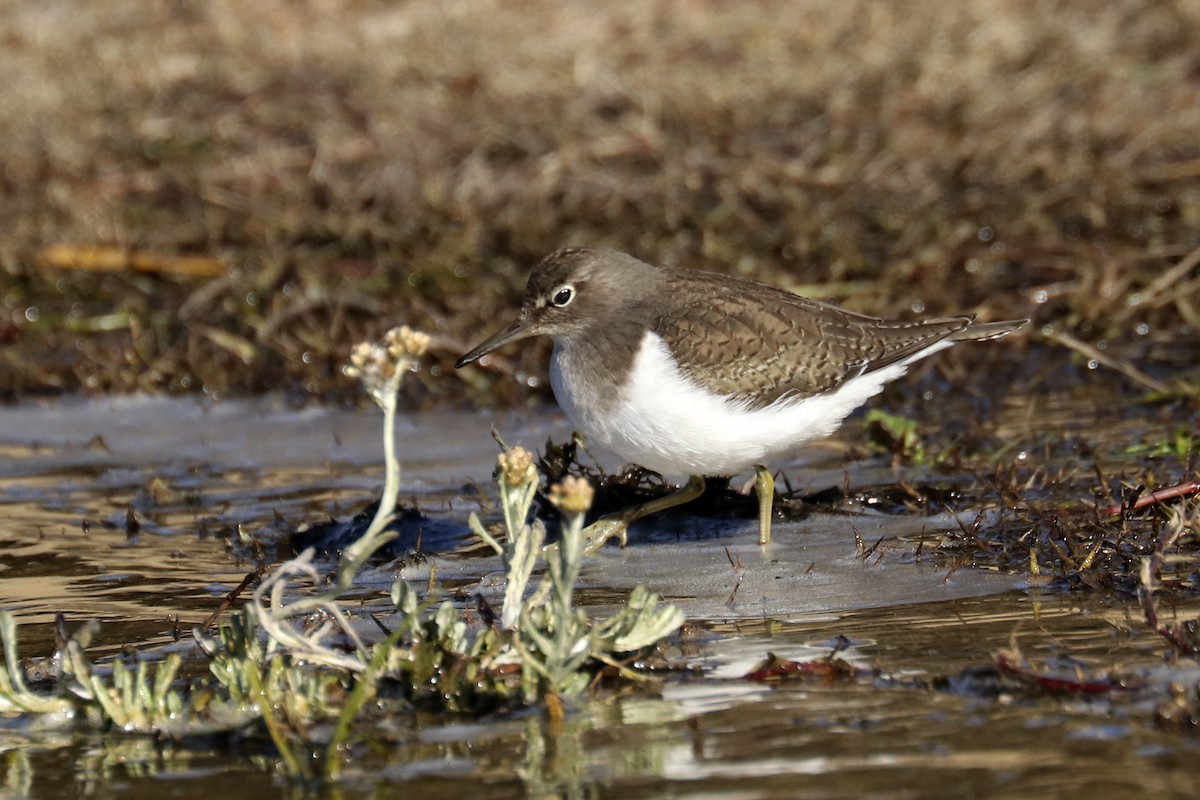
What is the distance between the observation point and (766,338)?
6191mm

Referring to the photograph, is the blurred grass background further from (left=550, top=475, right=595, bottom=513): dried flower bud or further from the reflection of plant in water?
(left=550, top=475, right=595, bottom=513): dried flower bud

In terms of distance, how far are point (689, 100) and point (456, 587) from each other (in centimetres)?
671

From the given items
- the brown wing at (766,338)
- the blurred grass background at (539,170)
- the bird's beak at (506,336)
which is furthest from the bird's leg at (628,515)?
the blurred grass background at (539,170)

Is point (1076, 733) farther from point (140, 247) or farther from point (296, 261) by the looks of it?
point (140, 247)

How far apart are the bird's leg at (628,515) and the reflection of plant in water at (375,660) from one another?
1.66 meters

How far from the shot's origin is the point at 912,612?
4.91 meters

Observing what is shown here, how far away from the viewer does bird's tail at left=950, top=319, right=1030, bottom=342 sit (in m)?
6.71

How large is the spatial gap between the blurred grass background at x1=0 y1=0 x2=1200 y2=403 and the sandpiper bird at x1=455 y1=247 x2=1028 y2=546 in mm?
2109

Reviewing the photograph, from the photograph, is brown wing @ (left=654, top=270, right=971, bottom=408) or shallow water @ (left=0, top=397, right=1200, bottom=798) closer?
shallow water @ (left=0, top=397, right=1200, bottom=798)

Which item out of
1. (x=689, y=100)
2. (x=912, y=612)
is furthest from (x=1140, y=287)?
(x=912, y=612)

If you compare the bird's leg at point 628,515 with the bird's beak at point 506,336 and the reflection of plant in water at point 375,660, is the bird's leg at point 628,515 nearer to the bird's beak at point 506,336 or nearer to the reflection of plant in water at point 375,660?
the bird's beak at point 506,336

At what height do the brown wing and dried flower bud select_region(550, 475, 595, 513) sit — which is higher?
the brown wing

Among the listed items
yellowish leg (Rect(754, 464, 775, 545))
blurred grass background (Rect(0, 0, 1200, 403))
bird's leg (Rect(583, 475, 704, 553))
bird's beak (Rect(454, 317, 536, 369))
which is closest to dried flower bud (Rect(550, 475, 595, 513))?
bird's leg (Rect(583, 475, 704, 553))

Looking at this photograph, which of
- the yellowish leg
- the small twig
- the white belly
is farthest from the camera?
the yellowish leg
